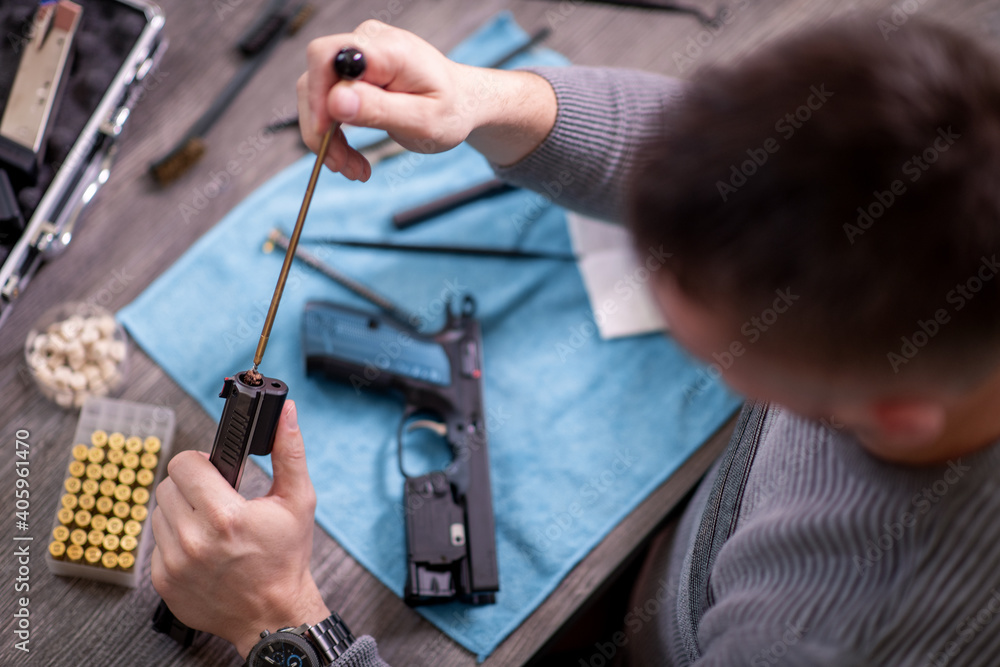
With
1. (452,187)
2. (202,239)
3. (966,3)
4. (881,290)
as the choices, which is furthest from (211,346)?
(966,3)

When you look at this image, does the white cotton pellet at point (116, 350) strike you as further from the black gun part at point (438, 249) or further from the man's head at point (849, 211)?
the man's head at point (849, 211)

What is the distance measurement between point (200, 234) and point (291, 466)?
0.38 metres

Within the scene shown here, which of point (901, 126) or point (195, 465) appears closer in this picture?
point (901, 126)

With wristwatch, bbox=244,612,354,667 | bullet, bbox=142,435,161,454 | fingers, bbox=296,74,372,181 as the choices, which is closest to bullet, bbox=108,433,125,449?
bullet, bbox=142,435,161,454

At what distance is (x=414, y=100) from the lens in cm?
59

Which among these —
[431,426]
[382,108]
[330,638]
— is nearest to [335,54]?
[382,108]

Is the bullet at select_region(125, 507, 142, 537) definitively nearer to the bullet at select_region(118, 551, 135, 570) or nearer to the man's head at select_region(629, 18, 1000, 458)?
the bullet at select_region(118, 551, 135, 570)

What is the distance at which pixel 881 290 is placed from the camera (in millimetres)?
326

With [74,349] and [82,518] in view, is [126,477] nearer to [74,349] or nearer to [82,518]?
[82,518]

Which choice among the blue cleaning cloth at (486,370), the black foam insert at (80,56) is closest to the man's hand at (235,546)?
the blue cleaning cloth at (486,370)

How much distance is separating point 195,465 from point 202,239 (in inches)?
13.6

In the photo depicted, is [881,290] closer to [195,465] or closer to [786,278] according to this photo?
[786,278]

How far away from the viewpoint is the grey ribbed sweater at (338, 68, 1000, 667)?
0.41m

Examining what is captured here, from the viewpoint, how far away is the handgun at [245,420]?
0.56m
